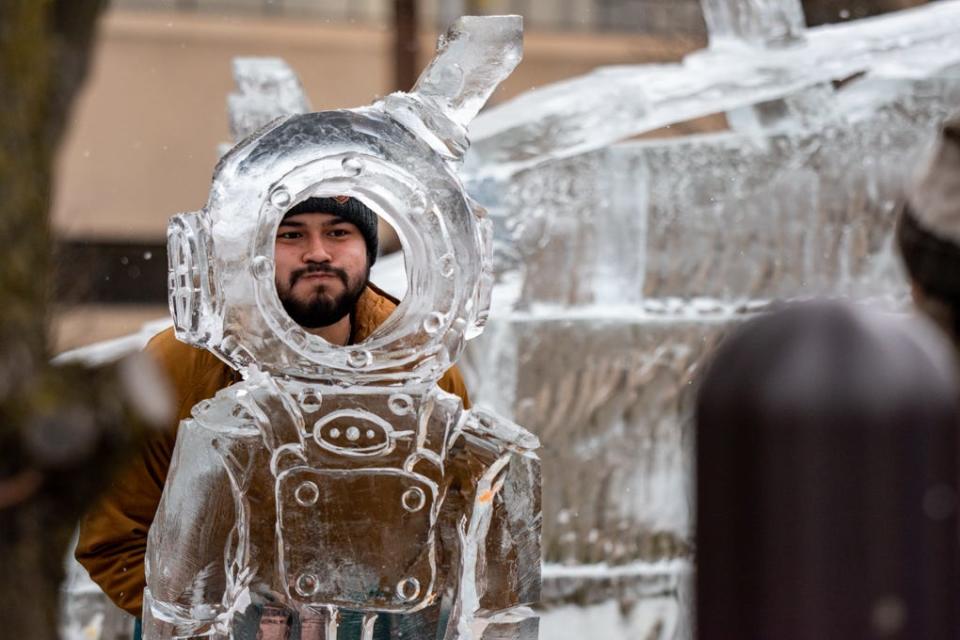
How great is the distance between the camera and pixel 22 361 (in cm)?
474

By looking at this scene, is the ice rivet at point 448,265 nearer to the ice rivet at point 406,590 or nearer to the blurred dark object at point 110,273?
the ice rivet at point 406,590

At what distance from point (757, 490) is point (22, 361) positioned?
3.39m

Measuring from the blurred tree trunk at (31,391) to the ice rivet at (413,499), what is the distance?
158 centimetres

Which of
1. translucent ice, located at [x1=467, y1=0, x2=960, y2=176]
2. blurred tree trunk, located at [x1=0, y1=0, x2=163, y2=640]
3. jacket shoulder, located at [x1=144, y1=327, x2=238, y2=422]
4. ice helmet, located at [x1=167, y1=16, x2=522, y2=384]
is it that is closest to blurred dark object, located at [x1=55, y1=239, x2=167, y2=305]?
blurred tree trunk, located at [x1=0, y1=0, x2=163, y2=640]

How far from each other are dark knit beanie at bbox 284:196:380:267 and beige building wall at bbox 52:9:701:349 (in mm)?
5955

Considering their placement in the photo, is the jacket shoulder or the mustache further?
the jacket shoulder

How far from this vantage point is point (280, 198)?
2783 millimetres

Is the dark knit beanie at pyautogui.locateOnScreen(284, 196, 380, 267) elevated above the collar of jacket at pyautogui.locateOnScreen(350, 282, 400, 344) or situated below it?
above

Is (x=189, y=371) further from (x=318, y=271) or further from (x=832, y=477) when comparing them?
(x=832, y=477)

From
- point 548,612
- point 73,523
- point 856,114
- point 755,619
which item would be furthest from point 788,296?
point 755,619

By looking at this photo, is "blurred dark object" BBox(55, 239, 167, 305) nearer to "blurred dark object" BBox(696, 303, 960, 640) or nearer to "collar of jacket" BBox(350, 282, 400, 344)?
"collar of jacket" BBox(350, 282, 400, 344)

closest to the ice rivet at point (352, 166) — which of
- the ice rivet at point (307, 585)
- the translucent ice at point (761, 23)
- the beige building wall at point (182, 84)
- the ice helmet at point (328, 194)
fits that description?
the ice helmet at point (328, 194)

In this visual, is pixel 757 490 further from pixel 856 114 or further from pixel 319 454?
pixel 856 114

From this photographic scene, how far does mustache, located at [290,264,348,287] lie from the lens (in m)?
3.00
